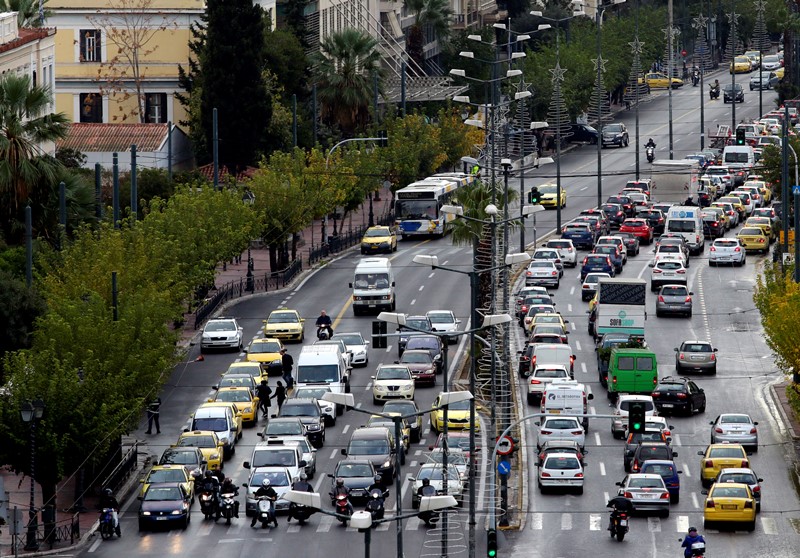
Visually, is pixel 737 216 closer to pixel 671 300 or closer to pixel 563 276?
pixel 563 276

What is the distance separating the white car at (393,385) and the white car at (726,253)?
108 feet

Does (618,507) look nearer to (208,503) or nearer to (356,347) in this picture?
(208,503)

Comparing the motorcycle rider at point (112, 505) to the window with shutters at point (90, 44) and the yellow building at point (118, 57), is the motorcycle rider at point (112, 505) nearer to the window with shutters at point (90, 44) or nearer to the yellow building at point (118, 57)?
the yellow building at point (118, 57)

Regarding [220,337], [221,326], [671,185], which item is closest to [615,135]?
[671,185]

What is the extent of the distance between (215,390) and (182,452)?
11.2m

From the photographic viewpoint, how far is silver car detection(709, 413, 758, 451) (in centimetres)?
6750

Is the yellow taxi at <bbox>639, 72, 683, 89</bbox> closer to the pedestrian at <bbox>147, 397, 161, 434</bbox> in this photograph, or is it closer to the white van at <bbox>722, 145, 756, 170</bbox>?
the white van at <bbox>722, 145, 756, 170</bbox>

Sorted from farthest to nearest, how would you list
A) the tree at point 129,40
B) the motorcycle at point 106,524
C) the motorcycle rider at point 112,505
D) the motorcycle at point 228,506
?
the tree at point 129,40 → the motorcycle at point 228,506 → the motorcycle rider at point 112,505 → the motorcycle at point 106,524

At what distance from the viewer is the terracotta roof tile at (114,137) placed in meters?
117

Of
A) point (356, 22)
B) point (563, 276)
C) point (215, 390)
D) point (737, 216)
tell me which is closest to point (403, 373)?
point (215, 390)

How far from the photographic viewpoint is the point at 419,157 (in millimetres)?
124750

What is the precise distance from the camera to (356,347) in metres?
80.4

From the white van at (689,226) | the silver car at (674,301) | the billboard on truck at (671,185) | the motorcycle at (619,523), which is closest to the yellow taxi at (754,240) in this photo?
the white van at (689,226)

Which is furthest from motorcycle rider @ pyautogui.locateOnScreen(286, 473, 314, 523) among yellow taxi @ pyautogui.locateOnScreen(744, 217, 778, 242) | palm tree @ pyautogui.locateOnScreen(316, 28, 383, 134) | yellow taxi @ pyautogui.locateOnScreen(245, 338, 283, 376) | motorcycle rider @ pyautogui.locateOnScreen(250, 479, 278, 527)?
palm tree @ pyautogui.locateOnScreen(316, 28, 383, 134)
